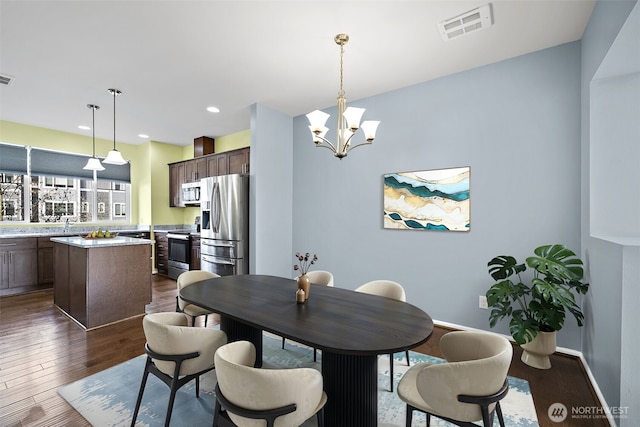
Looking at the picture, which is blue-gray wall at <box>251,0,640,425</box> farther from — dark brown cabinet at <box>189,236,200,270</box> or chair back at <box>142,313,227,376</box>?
chair back at <box>142,313,227,376</box>

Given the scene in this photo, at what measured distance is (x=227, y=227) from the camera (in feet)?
14.1

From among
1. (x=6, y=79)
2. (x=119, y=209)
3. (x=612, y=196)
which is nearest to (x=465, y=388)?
(x=612, y=196)

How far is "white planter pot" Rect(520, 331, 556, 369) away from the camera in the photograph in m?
2.44

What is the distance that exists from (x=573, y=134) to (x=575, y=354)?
1.97 meters

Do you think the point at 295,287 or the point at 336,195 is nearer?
the point at 295,287

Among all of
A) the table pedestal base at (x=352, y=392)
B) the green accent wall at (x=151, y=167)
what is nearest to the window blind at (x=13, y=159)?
the green accent wall at (x=151, y=167)

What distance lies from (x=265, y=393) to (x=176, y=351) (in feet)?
2.44

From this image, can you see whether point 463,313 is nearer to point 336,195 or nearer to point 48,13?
point 336,195

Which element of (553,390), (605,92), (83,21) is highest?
(83,21)

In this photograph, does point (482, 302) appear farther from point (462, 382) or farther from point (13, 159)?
point (13, 159)

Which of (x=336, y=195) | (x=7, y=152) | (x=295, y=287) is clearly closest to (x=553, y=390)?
(x=295, y=287)

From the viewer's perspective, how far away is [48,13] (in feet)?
7.46

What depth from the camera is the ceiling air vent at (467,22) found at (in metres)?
2.26

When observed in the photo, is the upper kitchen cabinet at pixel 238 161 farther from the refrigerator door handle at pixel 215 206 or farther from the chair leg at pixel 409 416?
the chair leg at pixel 409 416
